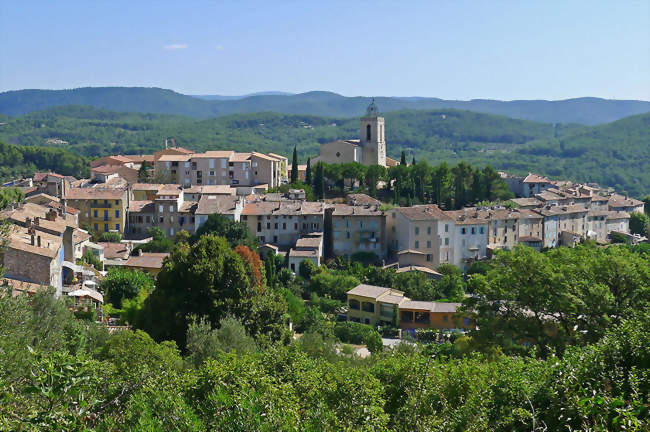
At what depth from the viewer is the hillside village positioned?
45.1 meters

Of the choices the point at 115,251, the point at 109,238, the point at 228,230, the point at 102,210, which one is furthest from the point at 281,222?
the point at 102,210

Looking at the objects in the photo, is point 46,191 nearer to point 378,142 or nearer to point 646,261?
point 378,142

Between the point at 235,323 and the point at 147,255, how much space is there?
28947mm

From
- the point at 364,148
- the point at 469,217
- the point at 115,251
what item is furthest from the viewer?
the point at 364,148

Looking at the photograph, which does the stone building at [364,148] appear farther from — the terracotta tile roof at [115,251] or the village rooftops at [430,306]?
the village rooftops at [430,306]

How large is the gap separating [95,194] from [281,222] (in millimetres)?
17105

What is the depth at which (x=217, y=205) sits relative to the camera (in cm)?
5719

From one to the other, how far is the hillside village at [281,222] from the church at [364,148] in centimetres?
971

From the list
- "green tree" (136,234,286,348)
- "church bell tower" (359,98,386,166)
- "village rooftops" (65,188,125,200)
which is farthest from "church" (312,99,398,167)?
"green tree" (136,234,286,348)

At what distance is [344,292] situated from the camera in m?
47.8

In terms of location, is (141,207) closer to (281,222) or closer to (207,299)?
(281,222)

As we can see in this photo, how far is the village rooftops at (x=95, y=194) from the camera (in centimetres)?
6038

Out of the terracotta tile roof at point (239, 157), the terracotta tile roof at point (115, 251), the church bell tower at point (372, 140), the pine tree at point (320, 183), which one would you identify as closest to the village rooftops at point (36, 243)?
the terracotta tile roof at point (115, 251)

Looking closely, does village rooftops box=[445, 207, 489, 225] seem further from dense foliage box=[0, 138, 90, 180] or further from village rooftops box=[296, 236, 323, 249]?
dense foliage box=[0, 138, 90, 180]
